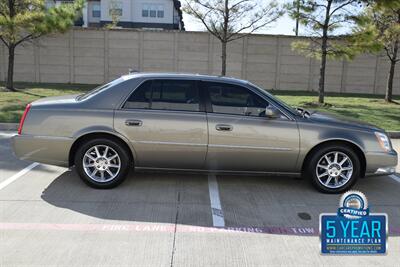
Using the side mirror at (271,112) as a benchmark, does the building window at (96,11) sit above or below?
above

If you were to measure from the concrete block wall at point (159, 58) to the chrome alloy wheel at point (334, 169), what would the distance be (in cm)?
1822

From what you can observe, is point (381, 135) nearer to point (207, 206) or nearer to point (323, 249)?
point (207, 206)

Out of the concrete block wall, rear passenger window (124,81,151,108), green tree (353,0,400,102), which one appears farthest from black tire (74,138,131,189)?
the concrete block wall

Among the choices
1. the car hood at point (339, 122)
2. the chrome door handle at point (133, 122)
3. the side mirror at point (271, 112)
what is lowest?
the chrome door handle at point (133, 122)

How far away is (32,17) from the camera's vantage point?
1441 cm

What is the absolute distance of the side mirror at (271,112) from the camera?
4992 millimetres

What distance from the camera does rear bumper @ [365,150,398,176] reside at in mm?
5148

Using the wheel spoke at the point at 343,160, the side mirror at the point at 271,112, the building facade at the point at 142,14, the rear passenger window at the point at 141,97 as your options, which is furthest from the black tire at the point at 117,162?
the building facade at the point at 142,14

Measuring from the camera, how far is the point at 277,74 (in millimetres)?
23219

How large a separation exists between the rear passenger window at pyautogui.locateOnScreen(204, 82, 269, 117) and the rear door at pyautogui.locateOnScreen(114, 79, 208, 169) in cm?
21

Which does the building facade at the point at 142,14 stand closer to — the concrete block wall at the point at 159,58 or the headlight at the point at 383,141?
the concrete block wall at the point at 159,58

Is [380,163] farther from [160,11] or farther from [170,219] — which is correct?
[160,11]

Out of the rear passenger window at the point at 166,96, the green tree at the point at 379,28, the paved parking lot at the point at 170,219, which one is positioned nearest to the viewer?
the paved parking lot at the point at 170,219

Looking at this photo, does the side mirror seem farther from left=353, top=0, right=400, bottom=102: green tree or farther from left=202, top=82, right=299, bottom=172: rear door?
left=353, top=0, right=400, bottom=102: green tree
